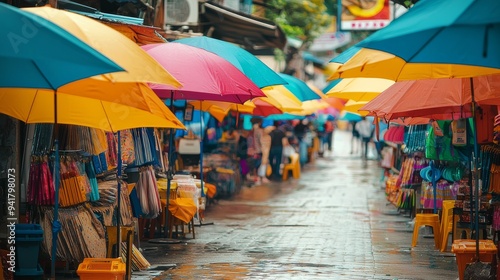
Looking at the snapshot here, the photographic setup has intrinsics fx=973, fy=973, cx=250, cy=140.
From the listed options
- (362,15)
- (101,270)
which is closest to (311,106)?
(362,15)

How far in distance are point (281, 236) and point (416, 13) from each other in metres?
7.90

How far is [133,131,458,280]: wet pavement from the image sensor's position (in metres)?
12.2

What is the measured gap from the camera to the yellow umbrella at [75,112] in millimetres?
10344

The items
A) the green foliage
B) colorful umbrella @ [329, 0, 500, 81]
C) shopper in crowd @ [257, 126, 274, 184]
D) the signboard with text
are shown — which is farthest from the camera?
the green foliage

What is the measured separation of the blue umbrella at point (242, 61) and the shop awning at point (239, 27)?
A: 723 centimetres

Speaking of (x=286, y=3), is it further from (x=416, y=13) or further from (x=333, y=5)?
(x=416, y=13)

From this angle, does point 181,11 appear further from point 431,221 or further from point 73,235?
point 73,235

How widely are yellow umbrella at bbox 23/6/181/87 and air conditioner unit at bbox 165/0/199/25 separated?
12929mm

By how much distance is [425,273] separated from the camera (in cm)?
1223

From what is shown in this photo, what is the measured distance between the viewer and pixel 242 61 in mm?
15148

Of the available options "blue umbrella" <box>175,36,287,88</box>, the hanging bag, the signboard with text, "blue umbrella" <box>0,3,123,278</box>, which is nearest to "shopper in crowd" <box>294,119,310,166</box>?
the signboard with text

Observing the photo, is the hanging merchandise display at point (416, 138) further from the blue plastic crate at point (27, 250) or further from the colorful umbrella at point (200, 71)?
the blue plastic crate at point (27, 250)

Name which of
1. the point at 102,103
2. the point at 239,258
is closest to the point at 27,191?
the point at 102,103

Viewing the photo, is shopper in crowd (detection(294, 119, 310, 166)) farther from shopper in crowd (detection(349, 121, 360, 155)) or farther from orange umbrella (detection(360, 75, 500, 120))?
orange umbrella (detection(360, 75, 500, 120))
